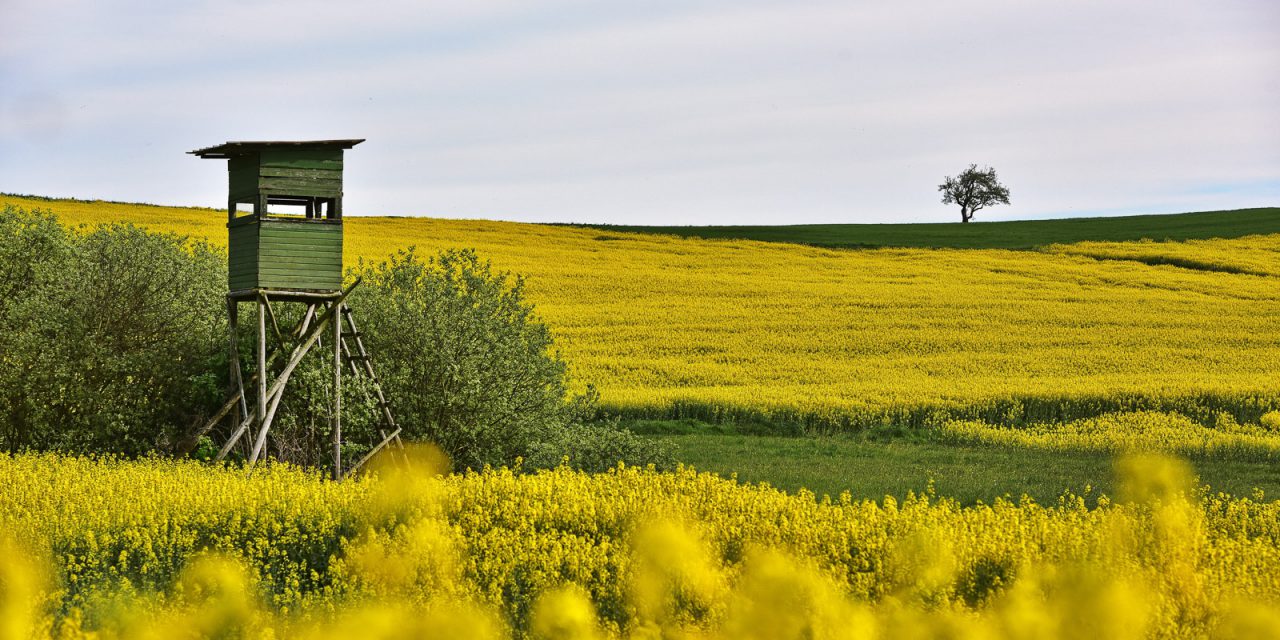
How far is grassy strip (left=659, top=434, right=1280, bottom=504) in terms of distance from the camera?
19344 mm

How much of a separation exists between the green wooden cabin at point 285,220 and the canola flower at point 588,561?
3.51 m

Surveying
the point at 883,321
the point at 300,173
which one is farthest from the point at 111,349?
the point at 883,321

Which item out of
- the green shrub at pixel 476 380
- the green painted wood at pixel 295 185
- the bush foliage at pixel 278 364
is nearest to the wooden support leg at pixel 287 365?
the bush foliage at pixel 278 364

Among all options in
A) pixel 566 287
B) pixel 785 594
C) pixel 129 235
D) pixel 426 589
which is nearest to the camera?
pixel 785 594

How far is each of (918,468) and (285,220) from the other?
36.1ft

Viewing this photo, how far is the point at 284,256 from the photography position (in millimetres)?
19578

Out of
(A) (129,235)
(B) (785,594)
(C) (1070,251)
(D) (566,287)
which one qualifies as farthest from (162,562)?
(C) (1070,251)

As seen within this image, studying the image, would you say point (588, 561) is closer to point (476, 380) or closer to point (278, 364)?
point (476, 380)

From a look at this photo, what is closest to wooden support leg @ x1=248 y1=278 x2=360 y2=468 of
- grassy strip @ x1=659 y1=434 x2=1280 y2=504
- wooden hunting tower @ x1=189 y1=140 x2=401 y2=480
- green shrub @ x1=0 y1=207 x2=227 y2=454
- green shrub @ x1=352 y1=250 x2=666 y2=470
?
wooden hunting tower @ x1=189 y1=140 x2=401 y2=480

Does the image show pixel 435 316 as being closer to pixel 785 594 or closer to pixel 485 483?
pixel 485 483

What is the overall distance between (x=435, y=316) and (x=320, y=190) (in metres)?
2.81

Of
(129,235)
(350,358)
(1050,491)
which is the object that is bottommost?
(1050,491)

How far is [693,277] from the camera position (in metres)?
49.7

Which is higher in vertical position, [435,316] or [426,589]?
[435,316]
